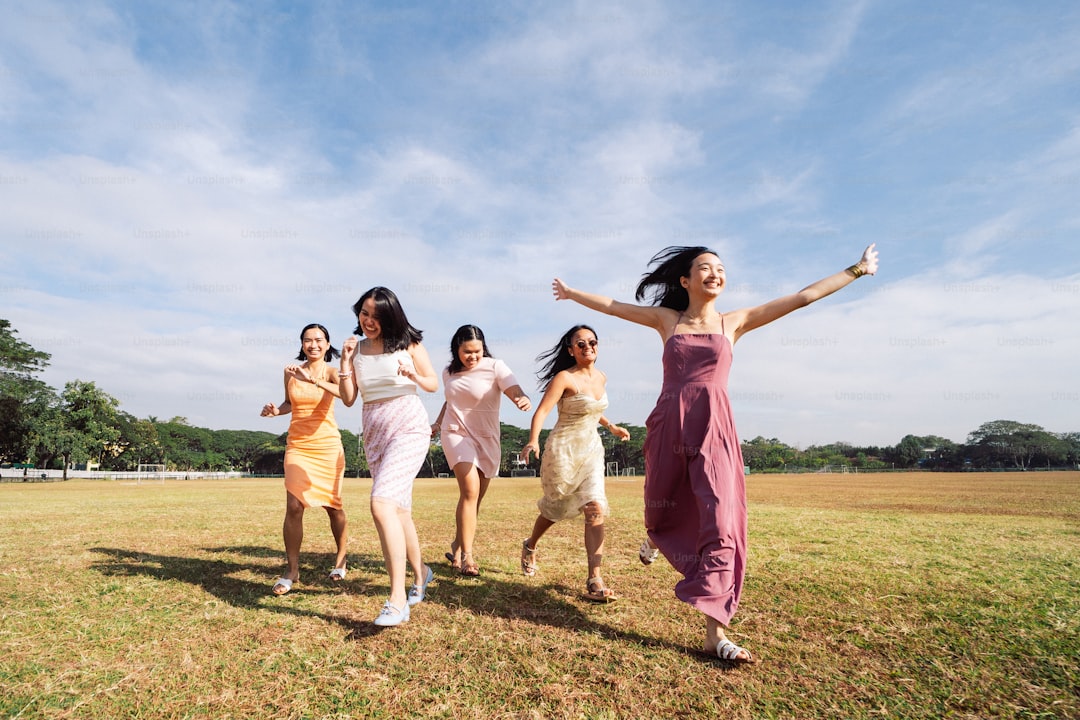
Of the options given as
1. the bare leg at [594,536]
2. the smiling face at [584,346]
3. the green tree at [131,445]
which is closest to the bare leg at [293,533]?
the bare leg at [594,536]

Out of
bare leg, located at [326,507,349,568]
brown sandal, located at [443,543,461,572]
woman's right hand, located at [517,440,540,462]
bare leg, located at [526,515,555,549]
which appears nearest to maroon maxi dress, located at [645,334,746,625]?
woman's right hand, located at [517,440,540,462]

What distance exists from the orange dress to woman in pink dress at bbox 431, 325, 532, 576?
3.39 ft

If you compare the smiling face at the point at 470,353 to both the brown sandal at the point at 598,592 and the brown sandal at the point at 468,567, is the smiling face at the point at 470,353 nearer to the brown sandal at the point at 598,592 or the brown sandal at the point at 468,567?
the brown sandal at the point at 468,567

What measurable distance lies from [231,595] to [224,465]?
12341cm

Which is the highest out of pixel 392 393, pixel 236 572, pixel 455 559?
pixel 392 393

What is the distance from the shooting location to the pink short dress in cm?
571

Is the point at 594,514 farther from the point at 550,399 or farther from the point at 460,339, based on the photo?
the point at 460,339

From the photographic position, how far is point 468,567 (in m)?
5.48

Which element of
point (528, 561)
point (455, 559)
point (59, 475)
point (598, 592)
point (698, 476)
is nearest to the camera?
point (698, 476)

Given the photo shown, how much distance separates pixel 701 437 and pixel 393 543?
2272mm

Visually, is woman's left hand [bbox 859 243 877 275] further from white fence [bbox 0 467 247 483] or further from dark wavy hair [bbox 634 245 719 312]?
white fence [bbox 0 467 247 483]

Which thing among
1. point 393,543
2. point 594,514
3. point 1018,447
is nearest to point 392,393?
point 393,543

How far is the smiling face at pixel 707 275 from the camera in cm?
409

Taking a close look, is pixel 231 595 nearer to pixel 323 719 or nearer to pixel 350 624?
pixel 350 624
